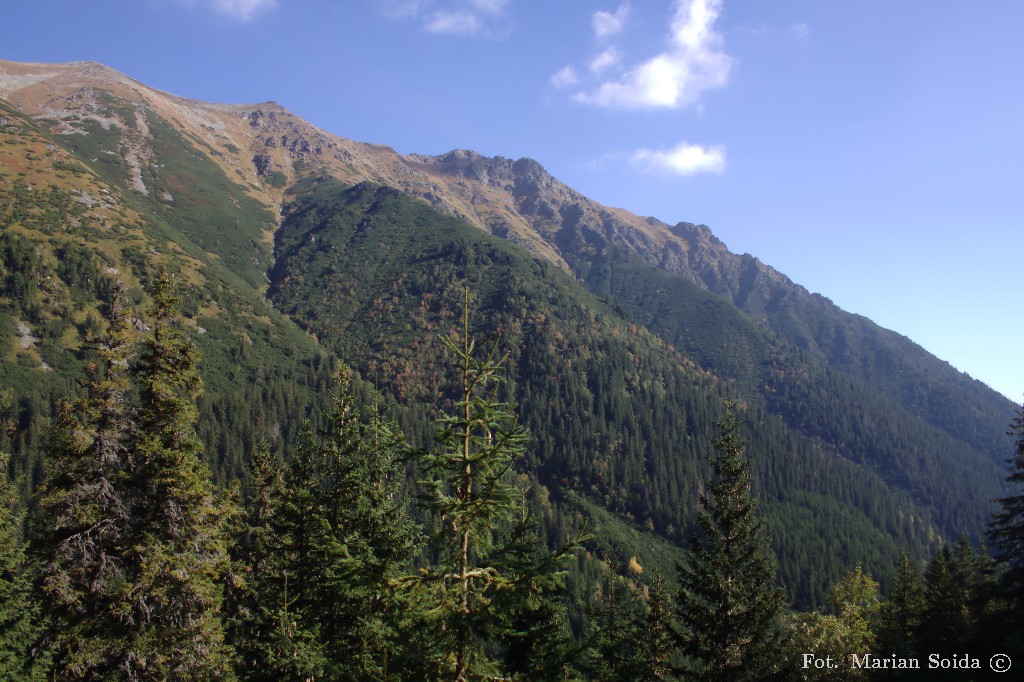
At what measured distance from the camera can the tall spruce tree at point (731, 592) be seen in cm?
1945

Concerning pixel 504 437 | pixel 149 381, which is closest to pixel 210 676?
pixel 149 381

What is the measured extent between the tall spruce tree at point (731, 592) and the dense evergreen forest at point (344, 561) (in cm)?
7

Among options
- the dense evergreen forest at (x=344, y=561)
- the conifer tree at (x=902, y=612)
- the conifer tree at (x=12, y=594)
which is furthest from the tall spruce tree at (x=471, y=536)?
the conifer tree at (x=902, y=612)

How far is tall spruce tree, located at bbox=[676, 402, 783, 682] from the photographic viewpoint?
19453 millimetres

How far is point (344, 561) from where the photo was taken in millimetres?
10102

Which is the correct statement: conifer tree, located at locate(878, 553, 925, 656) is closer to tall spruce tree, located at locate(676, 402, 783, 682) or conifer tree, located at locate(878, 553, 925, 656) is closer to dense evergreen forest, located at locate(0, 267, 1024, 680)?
dense evergreen forest, located at locate(0, 267, 1024, 680)

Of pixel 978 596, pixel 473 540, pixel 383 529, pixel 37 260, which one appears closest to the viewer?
pixel 473 540

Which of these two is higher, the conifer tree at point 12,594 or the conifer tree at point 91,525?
the conifer tree at point 91,525

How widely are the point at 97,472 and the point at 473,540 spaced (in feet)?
41.0

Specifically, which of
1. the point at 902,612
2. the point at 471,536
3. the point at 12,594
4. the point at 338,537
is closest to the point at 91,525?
the point at 338,537

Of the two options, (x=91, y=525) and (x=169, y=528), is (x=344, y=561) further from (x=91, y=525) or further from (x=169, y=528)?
(x=91, y=525)

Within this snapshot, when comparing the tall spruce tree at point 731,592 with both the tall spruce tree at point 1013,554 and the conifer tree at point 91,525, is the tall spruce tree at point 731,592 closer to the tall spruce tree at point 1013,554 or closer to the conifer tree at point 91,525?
the tall spruce tree at point 1013,554

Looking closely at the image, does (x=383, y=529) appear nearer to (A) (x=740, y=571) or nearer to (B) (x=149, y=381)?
(B) (x=149, y=381)

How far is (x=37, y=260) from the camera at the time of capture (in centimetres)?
16038
